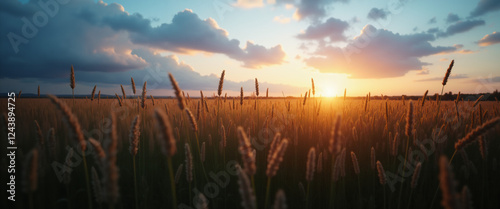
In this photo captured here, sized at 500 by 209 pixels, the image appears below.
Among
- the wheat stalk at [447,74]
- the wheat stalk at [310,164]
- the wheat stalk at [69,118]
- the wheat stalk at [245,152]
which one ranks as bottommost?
the wheat stalk at [310,164]

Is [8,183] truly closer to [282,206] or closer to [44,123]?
[44,123]

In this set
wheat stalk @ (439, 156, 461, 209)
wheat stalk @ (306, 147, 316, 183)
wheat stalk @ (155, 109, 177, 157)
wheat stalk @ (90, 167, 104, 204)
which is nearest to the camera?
wheat stalk @ (439, 156, 461, 209)

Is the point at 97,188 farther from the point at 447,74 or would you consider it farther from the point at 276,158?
the point at 447,74

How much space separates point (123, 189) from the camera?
2.18m

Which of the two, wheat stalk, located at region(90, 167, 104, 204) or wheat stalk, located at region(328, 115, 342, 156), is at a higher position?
wheat stalk, located at region(328, 115, 342, 156)

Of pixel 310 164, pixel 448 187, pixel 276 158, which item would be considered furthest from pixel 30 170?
pixel 448 187

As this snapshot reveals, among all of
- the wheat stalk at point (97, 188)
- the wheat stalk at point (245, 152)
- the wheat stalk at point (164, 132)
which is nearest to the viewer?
the wheat stalk at point (164, 132)

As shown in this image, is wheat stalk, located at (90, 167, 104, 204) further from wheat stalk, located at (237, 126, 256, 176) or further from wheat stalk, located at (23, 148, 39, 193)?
wheat stalk, located at (237, 126, 256, 176)

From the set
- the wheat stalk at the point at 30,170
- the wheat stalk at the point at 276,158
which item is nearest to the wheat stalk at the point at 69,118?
the wheat stalk at the point at 30,170

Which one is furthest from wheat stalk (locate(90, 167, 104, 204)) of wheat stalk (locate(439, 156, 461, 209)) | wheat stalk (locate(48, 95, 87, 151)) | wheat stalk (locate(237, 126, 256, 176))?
wheat stalk (locate(439, 156, 461, 209))

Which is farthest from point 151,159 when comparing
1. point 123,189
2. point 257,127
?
point 257,127

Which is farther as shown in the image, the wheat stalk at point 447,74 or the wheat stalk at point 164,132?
the wheat stalk at point 447,74

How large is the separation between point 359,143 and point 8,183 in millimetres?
3728

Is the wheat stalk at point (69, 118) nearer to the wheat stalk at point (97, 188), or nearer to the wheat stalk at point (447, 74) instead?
the wheat stalk at point (97, 188)
